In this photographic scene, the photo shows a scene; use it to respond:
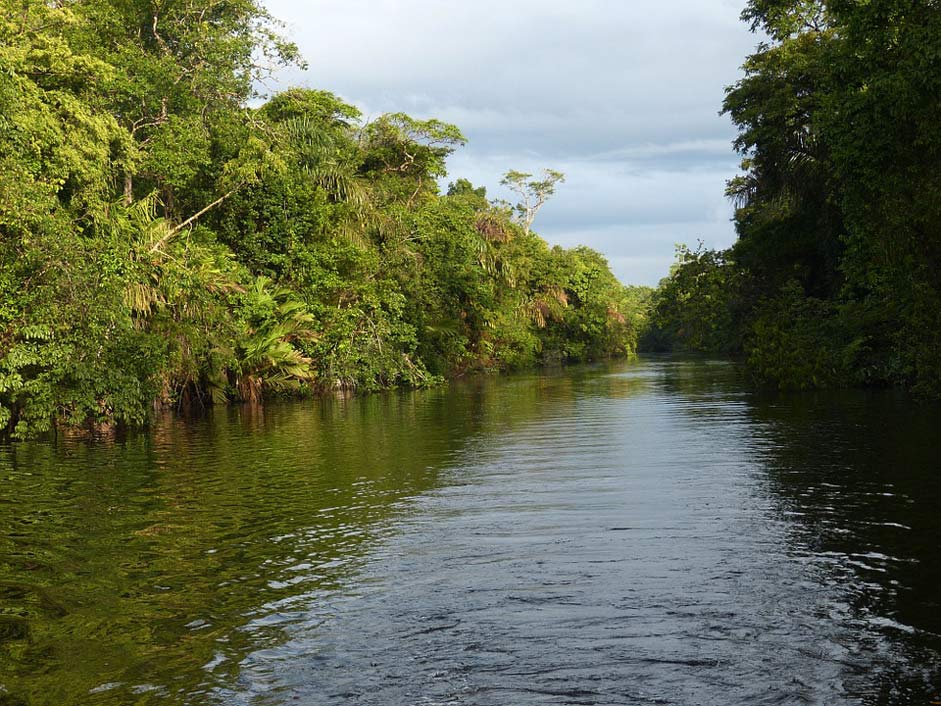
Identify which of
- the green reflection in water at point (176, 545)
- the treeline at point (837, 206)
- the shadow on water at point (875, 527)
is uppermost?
the treeline at point (837, 206)

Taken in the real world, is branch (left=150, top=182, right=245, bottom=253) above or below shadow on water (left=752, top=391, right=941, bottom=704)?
above

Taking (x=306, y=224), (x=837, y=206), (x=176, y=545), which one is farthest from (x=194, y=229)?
(x=176, y=545)

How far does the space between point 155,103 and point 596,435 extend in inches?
706

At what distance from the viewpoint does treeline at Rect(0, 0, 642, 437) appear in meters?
19.0

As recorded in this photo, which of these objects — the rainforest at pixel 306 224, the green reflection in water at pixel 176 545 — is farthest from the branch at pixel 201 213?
the green reflection in water at pixel 176 545

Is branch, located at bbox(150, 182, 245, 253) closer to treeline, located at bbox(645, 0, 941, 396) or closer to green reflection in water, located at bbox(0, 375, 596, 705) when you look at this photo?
green reflection in water, located at bbox(0, 375, 596, 705)

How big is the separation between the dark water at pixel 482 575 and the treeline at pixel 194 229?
4643 millimetres

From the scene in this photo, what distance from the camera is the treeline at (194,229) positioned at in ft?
62.2

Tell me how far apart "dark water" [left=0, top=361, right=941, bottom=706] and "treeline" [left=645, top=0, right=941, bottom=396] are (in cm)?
471

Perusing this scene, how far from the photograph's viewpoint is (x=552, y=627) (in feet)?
20.6

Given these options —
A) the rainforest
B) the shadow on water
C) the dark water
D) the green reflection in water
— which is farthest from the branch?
the shadow on water

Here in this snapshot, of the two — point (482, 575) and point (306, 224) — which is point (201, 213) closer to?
point (306, 224)

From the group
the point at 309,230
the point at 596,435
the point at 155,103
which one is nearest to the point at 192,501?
the point at 596,435

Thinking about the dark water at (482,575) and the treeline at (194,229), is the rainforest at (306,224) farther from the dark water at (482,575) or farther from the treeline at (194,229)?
the dark water at (482,575)
